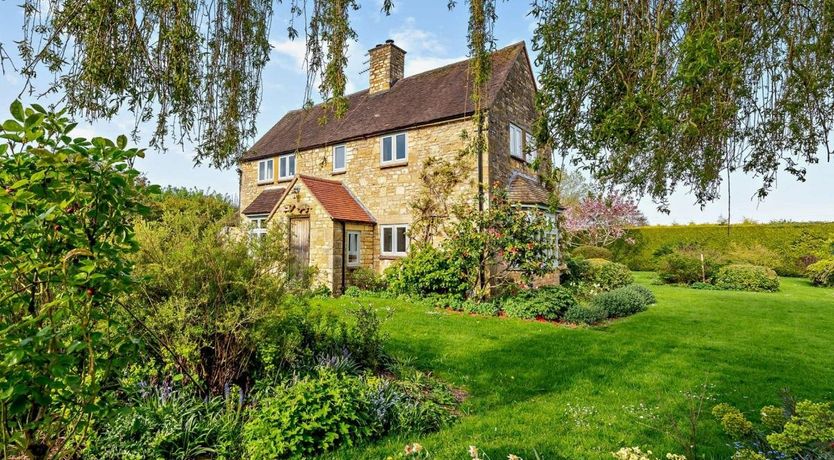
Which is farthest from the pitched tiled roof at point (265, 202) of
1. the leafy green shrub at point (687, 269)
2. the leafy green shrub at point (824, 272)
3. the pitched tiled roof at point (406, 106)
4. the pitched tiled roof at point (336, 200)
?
the leafy green shrub at point (824, 272)

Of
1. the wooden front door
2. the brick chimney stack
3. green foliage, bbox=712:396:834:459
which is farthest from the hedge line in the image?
green foliage, bbox=712:396:834:459

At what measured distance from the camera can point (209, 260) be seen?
15.8 feet

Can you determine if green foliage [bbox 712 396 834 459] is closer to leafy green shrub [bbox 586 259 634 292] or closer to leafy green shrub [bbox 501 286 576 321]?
leafy green shrub [bbox 501 286 576 321]

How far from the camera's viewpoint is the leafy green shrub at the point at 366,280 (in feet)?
49.1

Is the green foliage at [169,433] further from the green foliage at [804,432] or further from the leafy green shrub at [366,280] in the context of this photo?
the leafy green shrub at [366,280]

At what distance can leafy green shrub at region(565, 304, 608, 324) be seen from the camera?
1074 centimetres

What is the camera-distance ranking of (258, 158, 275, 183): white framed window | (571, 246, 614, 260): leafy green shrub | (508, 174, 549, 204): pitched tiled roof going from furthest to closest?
1. (571, 246, 614, 260): leafy green shrub
2. (258, 158, 275, 183): white framed window
3. (508, 174, 549, 204): pitched tiled roof

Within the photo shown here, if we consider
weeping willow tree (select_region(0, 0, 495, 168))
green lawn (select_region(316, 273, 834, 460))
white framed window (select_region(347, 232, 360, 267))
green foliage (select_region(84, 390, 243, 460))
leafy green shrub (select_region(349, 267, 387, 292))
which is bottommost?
green lawn (select_region(316, 273, 834, 460))

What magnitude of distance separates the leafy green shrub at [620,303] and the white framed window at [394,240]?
21.6 ft

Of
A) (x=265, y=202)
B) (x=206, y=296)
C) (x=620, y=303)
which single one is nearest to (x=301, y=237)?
(x=265, y=202)

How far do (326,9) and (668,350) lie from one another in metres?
8.61

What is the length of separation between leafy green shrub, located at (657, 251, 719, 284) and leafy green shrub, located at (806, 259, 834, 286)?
4.08 m

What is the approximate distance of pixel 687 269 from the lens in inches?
801

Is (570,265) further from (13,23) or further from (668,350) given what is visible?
(13,23)
